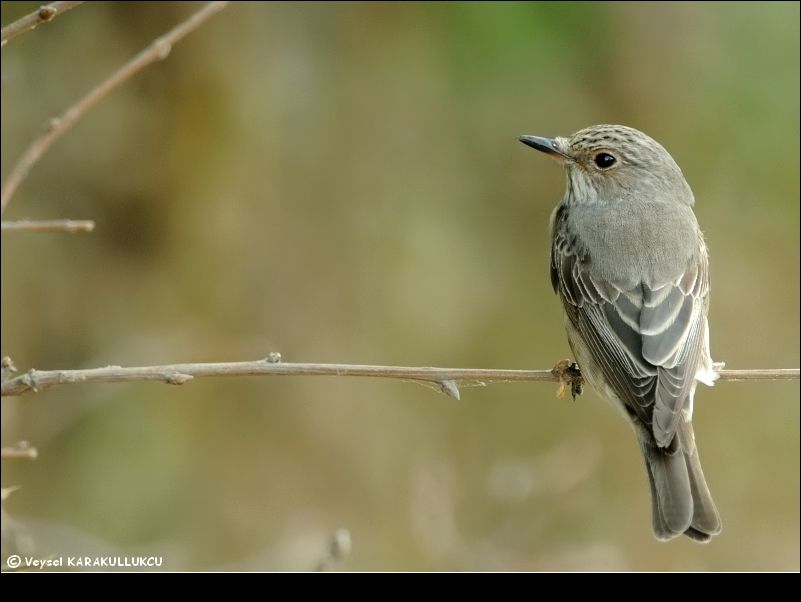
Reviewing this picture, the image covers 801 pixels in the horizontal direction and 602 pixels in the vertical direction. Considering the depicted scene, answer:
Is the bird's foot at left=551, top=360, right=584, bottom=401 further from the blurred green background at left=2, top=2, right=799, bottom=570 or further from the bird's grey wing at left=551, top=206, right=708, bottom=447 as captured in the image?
the blurred green background at left=2, top=2, right=799, bottom=570

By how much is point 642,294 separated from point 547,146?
1.00 meters

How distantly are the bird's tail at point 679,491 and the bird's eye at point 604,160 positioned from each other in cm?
153

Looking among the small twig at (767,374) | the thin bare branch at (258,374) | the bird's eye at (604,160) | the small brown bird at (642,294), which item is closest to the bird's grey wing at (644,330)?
the small brown bird at (642,294)

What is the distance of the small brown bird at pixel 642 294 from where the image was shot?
15.3 ft

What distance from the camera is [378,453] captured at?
24.9 feet

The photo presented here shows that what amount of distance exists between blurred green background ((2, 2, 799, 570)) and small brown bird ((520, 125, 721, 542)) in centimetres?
173

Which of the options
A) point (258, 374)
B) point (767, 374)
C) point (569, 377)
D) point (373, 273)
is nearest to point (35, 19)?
point (258, 374)

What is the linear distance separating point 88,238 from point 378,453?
2503 millimetres

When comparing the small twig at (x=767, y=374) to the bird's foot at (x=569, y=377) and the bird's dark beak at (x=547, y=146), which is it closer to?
the bird's foot at (x=569, y=377)

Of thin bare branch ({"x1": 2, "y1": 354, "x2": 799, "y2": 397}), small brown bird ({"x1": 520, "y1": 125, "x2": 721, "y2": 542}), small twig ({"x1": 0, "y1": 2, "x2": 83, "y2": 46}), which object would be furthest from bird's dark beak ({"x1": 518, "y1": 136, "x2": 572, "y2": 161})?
small twig ({"x1": 0, "y1": 2, "x2": 83, "y2": 46})

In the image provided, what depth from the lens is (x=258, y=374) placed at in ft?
11.2

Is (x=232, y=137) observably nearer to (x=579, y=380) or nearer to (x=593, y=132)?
(x=593, y=132)

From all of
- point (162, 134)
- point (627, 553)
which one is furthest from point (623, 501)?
point (162, 134)

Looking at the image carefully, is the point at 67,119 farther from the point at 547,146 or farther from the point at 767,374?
the point at 547,146
